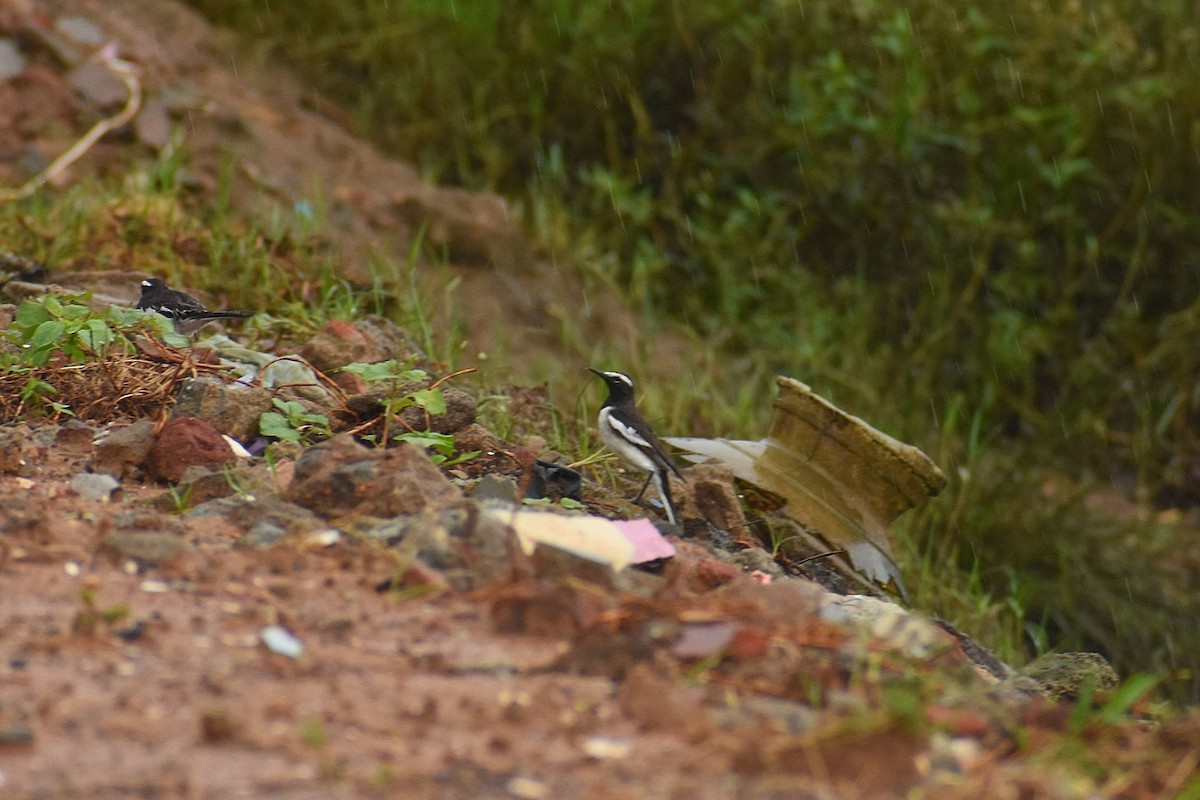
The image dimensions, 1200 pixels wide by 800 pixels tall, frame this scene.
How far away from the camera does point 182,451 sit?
12.2 ft

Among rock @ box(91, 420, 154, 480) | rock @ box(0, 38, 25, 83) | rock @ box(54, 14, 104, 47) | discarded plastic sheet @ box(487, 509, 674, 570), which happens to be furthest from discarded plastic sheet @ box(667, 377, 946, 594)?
rock @ box(54, 14, 104, 47)

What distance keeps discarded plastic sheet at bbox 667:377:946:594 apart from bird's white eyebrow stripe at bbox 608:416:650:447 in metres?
0.49

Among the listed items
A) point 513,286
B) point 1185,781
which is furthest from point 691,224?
point 1185,781

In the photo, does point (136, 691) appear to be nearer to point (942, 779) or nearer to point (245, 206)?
point (942, 779)

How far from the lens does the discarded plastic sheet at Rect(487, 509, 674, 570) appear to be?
10.1 feet

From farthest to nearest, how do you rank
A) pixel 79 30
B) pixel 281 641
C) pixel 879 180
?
pixel 879 180 < pixel 79 30 < pixel 281 641

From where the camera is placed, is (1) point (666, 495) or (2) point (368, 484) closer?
(2) point (368, 484)

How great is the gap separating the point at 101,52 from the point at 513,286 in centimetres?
230

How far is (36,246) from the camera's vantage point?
18.9 feet

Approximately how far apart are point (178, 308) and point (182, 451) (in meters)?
1.08

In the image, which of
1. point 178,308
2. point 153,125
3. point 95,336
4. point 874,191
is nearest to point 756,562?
point 95,336

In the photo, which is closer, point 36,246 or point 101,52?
point 36,246

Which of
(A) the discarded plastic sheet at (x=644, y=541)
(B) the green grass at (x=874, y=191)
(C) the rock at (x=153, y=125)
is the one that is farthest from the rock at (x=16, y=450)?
(C) the rock at (x=153, y=125)

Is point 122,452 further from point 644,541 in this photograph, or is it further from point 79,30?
point 79,30
